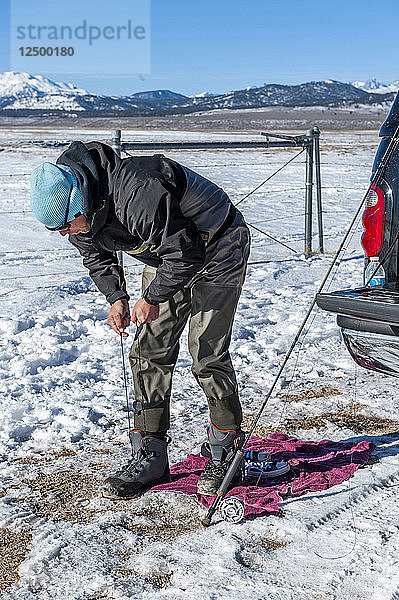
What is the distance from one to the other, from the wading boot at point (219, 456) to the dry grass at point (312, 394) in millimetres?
1222

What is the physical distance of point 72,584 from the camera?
2.41 m

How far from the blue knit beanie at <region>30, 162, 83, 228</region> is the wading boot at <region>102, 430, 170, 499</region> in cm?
116

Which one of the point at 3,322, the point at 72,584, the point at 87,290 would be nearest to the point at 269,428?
the point at 72,584

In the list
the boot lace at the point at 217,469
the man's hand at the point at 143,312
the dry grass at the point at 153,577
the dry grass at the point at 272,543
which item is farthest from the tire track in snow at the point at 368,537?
the man's hand at the point at 143,312

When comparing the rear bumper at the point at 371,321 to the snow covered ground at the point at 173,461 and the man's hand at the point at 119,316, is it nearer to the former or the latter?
the snow covered ground at the point at 173,461

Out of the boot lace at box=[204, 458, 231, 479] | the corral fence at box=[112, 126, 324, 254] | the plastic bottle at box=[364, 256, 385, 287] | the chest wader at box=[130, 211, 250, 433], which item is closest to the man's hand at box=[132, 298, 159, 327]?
the chest wader at box=[130, 211, 250, 433]

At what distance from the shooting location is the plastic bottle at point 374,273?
11.2 ft

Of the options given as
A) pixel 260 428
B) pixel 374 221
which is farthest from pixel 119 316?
pixel 374 221

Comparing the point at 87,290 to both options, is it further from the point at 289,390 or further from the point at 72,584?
the point at 72,584

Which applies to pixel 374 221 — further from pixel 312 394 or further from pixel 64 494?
pixel 64 494

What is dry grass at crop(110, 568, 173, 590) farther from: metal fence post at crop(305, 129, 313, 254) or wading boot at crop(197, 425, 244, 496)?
metal fence post at crop(305, 129, 313, 254)

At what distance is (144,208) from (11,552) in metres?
1.40

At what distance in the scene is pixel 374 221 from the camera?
3.45 metres

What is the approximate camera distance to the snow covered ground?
244 centimetres
